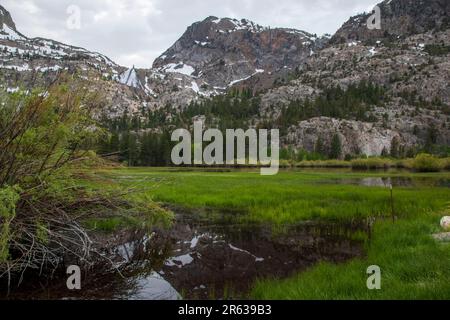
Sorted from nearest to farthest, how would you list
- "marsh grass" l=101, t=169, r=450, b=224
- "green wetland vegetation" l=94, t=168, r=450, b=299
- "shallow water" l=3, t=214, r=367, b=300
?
"green wetland vegetation" l=94, t=168, r=450, b=299
"shallow water" l=3, t=214, r=367, b=300
"marsh grass" l=101, t=169, r=450, b=224

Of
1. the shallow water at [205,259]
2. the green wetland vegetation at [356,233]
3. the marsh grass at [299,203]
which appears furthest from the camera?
the marsh grass at [299,203]

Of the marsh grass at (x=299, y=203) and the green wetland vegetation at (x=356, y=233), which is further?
the marsh grass at (x=299, y=203)

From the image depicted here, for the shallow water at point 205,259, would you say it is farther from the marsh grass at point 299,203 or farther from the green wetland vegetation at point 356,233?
the marsh grass at point 299,203

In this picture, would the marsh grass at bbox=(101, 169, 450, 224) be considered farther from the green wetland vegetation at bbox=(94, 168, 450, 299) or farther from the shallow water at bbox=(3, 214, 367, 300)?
the shallow water at bbox=(3, 214, 367, 300)

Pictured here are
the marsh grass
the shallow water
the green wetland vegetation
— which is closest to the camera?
the green wetland vegetation

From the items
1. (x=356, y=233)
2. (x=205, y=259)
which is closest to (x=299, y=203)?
(x=356, y=233)

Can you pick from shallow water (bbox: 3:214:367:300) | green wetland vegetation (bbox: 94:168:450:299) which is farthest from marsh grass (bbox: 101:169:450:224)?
shallow water (bbox: 3:214:367:300)

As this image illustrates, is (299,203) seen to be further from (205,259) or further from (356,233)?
(205,259)

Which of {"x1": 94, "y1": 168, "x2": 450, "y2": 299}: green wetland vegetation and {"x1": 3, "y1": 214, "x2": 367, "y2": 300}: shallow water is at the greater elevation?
{"x1": 94, "y1": 168, "x2": 450, "y2": 299}: green wetland vegetation

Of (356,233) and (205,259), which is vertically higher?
(356,233)

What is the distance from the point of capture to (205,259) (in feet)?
38.4

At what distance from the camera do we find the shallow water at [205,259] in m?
8.61

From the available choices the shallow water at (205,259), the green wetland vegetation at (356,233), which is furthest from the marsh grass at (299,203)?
the shallow water at (205,259)

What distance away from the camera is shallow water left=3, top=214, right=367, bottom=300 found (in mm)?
8609
